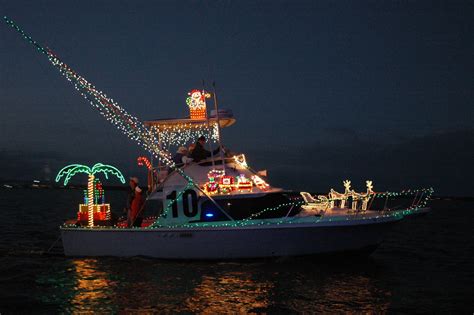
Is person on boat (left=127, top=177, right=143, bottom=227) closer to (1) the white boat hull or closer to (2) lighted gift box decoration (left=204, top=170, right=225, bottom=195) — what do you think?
(1) the white boat hull

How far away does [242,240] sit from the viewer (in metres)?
14.8

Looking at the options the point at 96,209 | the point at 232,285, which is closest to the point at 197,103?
the point at 96,209

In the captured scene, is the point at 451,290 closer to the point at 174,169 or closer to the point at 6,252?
the point at 174,169

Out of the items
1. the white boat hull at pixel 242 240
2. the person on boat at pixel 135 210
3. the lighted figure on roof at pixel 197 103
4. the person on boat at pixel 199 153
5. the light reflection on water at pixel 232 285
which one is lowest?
the light reflection on water at pixel 232 285

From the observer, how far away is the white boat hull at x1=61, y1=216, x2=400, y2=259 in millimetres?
14703

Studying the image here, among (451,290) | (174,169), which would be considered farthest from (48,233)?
(451,290)

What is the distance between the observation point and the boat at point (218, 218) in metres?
14.8

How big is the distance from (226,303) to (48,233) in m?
16.8

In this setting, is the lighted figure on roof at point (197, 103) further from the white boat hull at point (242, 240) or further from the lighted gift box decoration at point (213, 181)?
the white boat hull at point (242, 240)

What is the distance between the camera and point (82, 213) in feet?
53.5

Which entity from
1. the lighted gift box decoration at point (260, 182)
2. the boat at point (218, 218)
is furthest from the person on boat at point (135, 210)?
the lighted gift box decoration at point (260, 182)

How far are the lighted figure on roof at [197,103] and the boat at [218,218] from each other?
3cm

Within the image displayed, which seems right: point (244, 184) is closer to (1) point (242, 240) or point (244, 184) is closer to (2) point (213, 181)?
(2) point (213, 181)

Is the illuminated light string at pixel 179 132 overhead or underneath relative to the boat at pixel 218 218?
overhead
